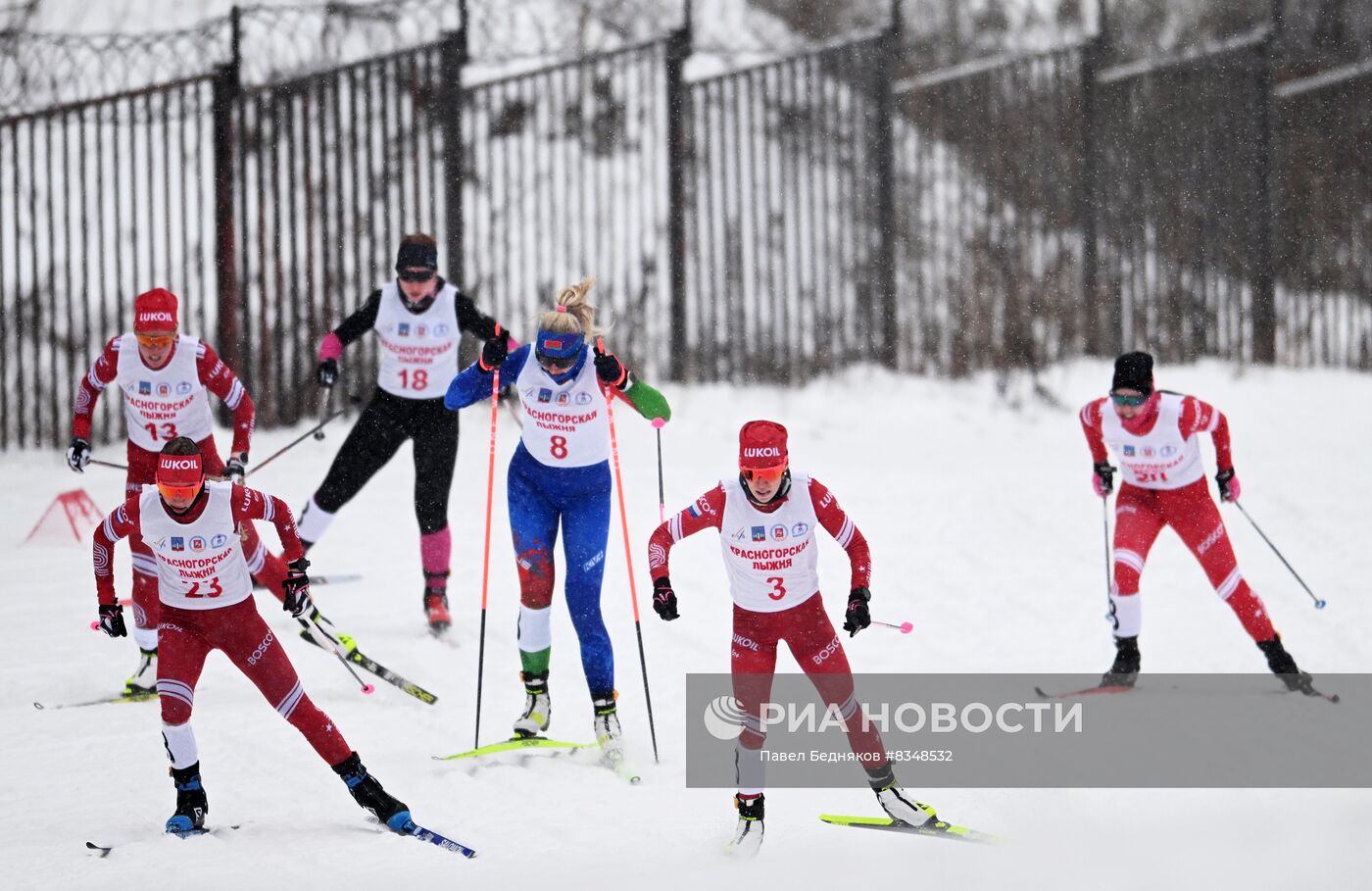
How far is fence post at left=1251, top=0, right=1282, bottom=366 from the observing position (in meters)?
14.9


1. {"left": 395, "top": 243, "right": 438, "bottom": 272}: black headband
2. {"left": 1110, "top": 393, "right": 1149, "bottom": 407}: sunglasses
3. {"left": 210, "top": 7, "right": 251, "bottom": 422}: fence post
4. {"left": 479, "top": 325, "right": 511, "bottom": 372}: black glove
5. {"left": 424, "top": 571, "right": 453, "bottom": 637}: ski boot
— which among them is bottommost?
{"left": 424, "top": 571, "right": 453, "bottom": 637}: ski boot

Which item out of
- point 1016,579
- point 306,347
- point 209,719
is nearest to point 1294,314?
point 1016,579

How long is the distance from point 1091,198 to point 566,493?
383 inches

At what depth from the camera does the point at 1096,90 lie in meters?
14.7

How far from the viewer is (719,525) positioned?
18.8 feet

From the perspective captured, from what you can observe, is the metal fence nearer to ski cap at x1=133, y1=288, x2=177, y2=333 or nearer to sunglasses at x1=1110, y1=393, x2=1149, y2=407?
ski cap at x1=133, y1=288, x2=177, y2=333

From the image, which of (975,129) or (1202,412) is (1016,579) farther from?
(975,129)

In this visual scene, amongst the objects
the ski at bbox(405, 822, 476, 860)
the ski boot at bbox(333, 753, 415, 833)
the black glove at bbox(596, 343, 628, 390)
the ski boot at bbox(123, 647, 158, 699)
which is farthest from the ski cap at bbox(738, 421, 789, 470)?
the ski boot at bbox(123, 647, 158, 699)

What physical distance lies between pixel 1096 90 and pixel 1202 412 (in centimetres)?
780

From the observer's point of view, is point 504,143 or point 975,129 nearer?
point 504,143

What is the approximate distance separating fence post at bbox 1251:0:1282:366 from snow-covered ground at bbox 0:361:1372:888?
1.53ft

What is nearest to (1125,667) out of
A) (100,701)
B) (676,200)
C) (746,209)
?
(100,701)

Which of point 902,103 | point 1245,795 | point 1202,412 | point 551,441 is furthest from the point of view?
point 902,103

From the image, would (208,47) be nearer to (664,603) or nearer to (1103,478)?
(1103,478)
